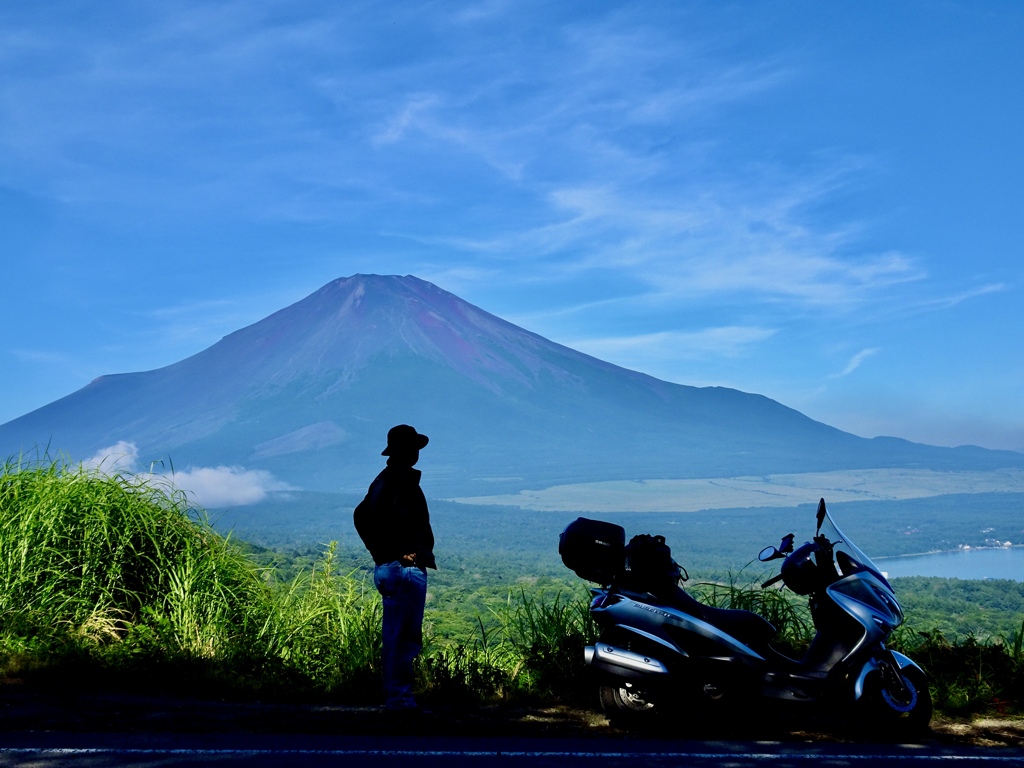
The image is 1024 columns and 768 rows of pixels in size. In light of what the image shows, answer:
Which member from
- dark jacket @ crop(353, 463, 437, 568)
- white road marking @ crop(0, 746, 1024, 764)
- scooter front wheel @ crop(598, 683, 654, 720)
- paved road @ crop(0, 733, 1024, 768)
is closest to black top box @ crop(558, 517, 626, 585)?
scooter front wheel @ crop(598, 683, 654, 720)

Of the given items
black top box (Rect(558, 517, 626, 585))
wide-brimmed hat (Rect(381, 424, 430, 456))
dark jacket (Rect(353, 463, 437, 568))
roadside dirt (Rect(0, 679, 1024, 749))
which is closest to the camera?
roadside dirt (Rect(0, 679, 1024, 749))

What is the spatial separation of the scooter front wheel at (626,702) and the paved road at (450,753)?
33 cm

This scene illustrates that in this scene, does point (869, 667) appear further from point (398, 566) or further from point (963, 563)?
point (963, 563)

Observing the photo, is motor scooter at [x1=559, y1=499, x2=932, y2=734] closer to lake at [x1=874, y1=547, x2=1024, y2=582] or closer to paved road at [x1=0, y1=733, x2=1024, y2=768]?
paved road at [x1=0, y1=733, x2=1024, y2=768]

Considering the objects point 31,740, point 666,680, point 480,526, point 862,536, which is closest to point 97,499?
point 31,740

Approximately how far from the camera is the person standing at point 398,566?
6.66 m

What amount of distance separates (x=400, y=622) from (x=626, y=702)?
152 cm

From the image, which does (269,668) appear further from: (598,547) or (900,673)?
(900,673)

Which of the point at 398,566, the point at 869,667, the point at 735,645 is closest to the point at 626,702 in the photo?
the point at 735,645

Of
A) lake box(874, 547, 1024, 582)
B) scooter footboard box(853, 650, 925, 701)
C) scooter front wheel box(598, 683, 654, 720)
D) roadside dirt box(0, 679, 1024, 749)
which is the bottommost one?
lake box(874, 547, 1024, 582)

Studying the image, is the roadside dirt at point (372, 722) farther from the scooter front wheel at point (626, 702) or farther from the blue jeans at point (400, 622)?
the blue jeans at point (400, 622)

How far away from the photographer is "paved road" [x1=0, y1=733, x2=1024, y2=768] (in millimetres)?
5297

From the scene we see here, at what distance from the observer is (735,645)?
6.32 meters

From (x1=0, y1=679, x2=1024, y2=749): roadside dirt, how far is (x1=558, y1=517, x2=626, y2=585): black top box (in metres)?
0.94
